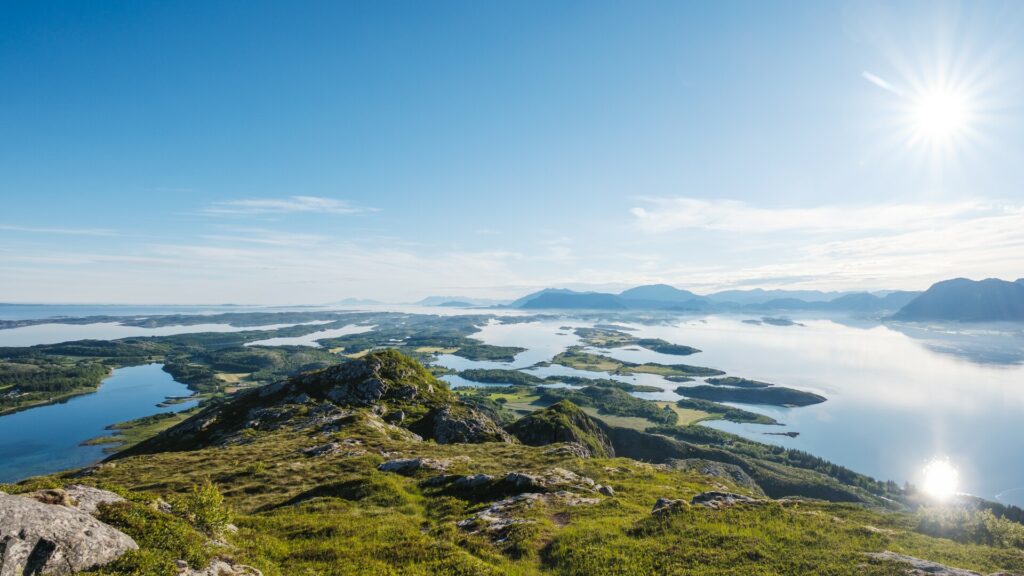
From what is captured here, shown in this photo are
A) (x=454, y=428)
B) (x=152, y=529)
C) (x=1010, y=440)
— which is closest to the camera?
(x=152, y=529)

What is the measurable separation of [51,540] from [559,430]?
10117 cm

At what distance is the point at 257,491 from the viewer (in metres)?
39.8

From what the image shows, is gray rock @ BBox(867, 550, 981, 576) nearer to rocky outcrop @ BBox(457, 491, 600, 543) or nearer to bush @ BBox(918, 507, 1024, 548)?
bush @ BBox(918, 507, 1024, 548)

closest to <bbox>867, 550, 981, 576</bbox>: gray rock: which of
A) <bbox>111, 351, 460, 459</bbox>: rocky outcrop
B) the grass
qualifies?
→ the grass

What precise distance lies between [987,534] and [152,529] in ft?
156

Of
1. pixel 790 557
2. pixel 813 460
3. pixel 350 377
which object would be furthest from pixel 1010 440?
pixel 350 377

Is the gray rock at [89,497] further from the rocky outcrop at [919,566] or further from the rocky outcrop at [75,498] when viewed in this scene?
the rocky outcrop at [919,566]

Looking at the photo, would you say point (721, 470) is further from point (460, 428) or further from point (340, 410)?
point (340, 410)

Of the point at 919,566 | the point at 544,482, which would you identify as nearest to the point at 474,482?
the point at 544,482

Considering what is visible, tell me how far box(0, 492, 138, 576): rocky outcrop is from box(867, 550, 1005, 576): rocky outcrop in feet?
114

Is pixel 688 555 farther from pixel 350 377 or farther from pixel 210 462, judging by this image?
pixel 350 377

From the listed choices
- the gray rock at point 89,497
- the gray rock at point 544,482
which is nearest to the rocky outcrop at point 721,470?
the gray rock at point 544,482

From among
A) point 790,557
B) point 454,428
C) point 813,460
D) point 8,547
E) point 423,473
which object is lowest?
point 813,460

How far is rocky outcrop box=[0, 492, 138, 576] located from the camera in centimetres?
1307
